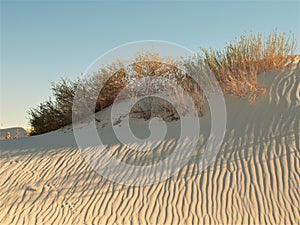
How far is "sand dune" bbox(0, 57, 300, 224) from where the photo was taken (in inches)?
245

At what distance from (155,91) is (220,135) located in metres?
3.84

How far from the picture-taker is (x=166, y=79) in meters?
11.5

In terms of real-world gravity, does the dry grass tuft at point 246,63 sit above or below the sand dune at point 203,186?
above

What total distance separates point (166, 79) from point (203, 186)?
5416 mm

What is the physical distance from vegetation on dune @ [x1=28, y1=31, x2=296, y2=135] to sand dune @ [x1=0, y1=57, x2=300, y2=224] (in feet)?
2.72

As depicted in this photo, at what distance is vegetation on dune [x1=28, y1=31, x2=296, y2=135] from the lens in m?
9.76

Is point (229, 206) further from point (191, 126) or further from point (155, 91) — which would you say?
point (155, 91)

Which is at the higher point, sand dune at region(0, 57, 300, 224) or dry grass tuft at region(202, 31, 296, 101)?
dry grass tuft at region(202, 31, 296, 101)

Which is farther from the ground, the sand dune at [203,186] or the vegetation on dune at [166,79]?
the vegetation on dune at [166,79]

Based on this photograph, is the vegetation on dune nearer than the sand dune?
No

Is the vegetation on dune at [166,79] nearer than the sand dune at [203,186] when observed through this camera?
No

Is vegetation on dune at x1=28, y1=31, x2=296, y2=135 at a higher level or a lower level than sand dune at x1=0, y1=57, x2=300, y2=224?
higher

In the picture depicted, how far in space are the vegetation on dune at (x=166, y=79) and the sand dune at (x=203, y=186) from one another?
0.83 m

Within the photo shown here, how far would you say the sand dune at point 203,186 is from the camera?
6211 millimetres
